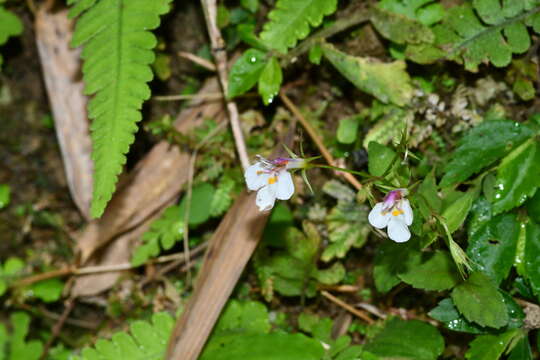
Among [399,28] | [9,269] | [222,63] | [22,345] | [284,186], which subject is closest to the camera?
[284,186]

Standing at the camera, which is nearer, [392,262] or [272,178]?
[272,178]


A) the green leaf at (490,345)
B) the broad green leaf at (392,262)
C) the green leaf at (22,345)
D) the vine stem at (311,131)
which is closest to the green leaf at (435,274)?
the broad green leaf at (392,262)

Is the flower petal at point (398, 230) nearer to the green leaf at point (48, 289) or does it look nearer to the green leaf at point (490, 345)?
the green leaf at point (490, 345)

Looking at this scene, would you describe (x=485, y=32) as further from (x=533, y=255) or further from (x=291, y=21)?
(x=533, y=255)

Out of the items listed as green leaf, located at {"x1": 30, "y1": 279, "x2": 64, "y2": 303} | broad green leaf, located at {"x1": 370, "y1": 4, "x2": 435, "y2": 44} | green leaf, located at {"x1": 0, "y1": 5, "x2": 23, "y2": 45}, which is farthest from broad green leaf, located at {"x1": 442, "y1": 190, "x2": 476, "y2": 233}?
green leaf, located at {"x1": 0, "y1": 5, "x2": 23, "y2": 45}

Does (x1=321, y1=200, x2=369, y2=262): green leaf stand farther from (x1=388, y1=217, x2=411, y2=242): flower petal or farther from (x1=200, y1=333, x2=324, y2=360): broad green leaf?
(x1=388, y1=217, x2=411, y2=242): flower petal

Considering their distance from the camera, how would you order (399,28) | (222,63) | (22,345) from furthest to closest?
(22,345), (222,63), (399,28)

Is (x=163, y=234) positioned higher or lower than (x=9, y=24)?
lower

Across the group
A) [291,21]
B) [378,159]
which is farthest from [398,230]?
[291,21]
